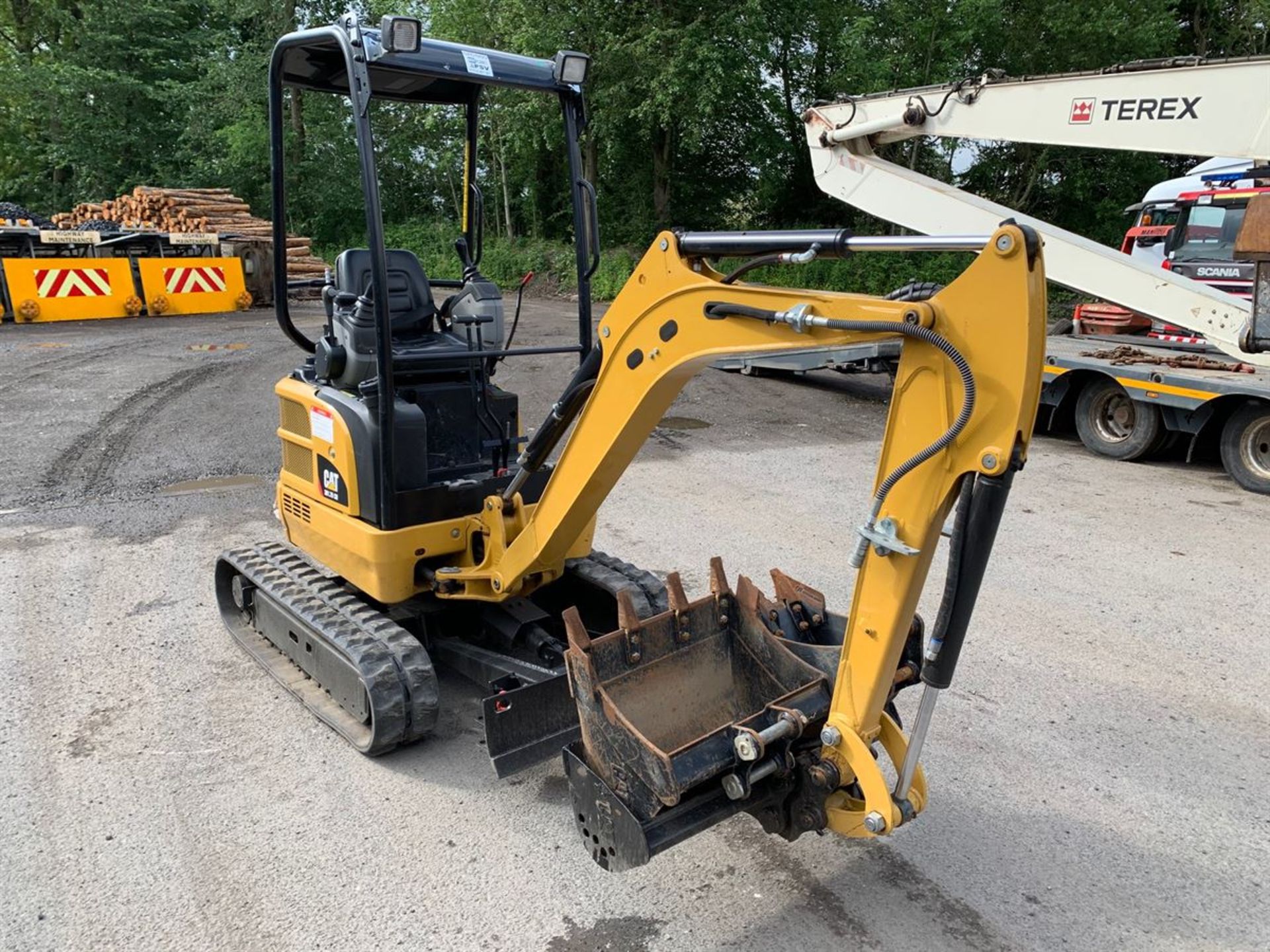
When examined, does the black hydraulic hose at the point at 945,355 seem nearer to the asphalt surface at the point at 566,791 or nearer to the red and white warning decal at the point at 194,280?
the asphalt surface at the point at 566,791

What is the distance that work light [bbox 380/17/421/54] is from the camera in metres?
3.41

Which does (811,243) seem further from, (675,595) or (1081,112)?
(1081,112)

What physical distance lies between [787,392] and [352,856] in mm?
9979

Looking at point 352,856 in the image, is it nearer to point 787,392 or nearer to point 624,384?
point 624,384

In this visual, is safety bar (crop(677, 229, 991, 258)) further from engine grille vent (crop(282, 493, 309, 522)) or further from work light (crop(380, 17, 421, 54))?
engine grille vent (crop(282, 493, 309, 522))

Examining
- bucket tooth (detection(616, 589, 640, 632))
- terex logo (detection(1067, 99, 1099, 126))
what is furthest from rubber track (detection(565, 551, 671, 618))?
terex logo (detection(1067, 99, 1099, 126))

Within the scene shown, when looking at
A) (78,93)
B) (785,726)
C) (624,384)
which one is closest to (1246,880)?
(785,726)

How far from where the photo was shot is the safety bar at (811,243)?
2.56m

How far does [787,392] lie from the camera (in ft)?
41.2

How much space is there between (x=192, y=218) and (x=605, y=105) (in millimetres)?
9525

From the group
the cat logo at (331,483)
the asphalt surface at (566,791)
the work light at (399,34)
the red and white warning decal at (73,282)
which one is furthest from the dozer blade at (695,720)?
the red and white warning decal at (73,282)

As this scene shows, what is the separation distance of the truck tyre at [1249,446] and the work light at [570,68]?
7203 millimetres

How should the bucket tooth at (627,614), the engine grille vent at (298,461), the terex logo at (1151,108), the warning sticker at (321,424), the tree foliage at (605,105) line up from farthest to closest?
the tree foliage at (605,105) → the terex logo at (1151,108) → the engine grille vent at (298,461) → the warning sticker at (321,424) → the bucket tooth at (627,614)

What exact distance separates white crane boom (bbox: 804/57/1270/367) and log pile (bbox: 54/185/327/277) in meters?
14.6
